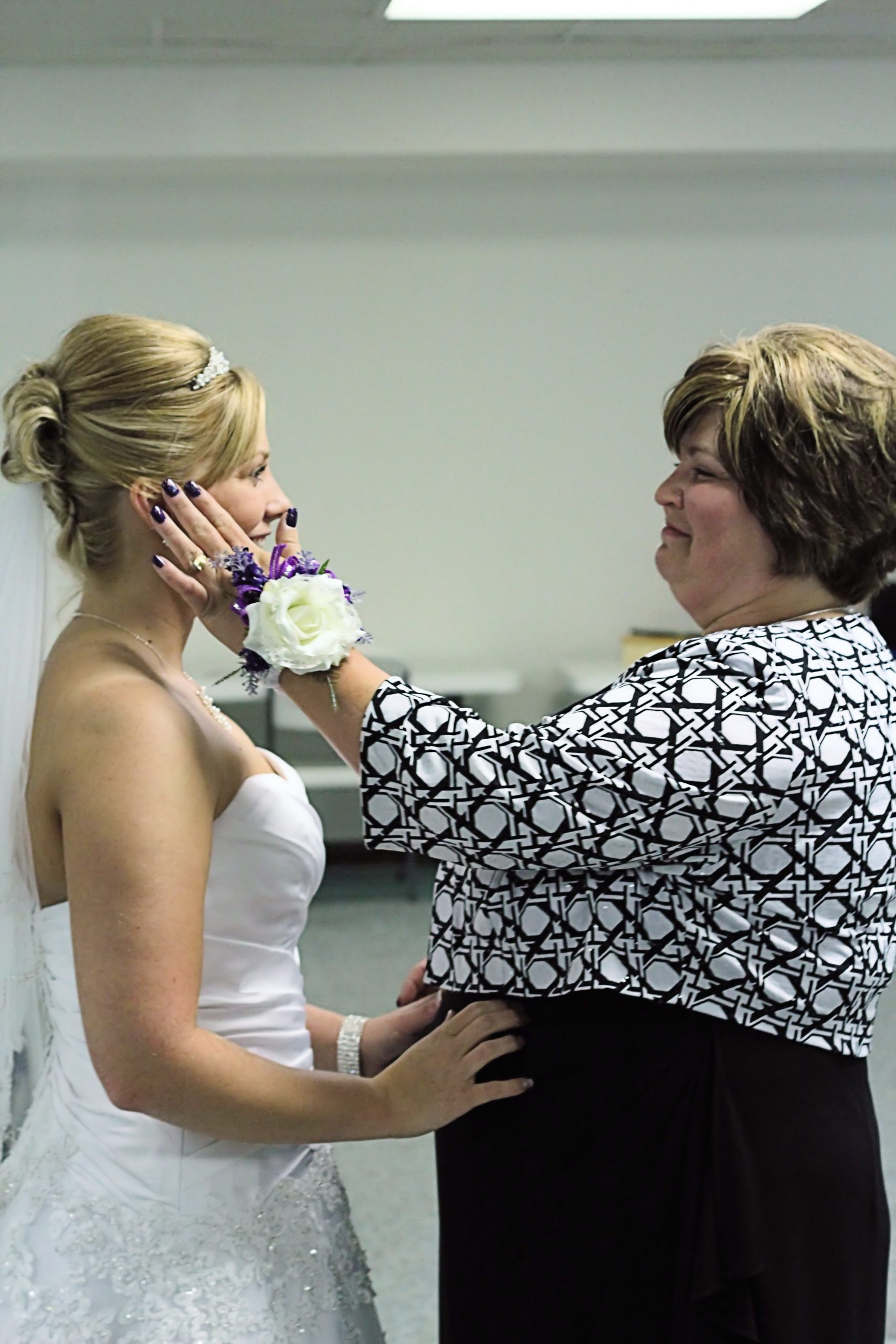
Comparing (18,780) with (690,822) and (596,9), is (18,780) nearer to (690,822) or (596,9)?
(690,822)

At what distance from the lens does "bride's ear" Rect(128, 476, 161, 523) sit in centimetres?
150

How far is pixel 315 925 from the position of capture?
524 centimetres

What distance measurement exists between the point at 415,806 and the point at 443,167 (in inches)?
190

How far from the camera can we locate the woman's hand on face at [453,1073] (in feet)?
4.66

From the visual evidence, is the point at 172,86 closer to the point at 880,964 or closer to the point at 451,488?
the point at 451,488

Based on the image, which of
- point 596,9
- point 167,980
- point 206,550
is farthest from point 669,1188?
point 596,9

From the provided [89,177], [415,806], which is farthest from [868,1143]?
[89,177]

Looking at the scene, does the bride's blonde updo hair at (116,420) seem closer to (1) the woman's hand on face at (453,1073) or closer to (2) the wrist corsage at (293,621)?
(2) the wrist corsage at (293,621)

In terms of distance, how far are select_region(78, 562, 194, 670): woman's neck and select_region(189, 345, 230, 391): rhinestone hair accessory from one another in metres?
0.22

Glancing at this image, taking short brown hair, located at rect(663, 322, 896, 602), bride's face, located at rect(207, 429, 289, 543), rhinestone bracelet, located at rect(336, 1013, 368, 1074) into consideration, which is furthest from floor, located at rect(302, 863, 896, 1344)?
short brown hair, located at rect(663, 322, 896, 602)

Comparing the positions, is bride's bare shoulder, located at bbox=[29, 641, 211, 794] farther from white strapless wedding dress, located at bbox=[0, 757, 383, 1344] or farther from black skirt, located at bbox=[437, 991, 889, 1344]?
black skirt, located at bbox=[437, 991, 889, 1344]

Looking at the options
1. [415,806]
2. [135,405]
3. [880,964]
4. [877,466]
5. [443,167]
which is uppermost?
[443,167]

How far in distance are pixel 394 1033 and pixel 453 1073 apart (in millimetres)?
285


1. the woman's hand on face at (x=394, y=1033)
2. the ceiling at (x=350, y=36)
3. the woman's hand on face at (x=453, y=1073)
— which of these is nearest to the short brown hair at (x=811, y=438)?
the woman's hand on face at (x=453, y=1073)
